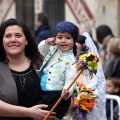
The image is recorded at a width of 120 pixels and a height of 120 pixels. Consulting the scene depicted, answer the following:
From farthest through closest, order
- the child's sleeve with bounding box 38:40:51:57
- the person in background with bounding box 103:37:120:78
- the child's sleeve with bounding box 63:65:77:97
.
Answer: the person in background with bounding box 103:37:120:78
the child's sleeve with bounding box 38:40:51:57
the child's sleeve with bounding box 63:65:77:97

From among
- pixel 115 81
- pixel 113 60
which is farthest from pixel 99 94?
pixel 113 60

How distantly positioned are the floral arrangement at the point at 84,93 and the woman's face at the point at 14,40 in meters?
0.51

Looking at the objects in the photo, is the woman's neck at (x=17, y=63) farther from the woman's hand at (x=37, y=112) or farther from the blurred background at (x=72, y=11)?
the blurred background at (x=72, y=11)

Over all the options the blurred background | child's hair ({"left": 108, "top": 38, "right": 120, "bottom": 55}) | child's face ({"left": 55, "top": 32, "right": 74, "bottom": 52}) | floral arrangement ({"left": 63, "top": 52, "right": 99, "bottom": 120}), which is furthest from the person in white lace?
the blurred background

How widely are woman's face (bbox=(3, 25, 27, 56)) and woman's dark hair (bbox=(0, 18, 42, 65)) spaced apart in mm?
35

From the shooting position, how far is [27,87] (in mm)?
5992

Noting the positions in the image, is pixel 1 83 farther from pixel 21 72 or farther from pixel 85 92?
pixel 85 92

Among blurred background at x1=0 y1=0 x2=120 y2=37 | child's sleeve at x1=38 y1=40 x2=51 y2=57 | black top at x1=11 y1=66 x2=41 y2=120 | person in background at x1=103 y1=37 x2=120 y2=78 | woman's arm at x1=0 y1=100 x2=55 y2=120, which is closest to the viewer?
woman's arm at x1=0 y1=100 x2=55 y2=120

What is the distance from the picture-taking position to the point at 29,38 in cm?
624

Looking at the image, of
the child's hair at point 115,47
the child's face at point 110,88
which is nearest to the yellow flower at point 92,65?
the child's face at point 110,88

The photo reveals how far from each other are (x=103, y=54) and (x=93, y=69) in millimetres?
6399

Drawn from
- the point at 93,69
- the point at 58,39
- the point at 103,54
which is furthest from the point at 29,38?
the point at 103,54

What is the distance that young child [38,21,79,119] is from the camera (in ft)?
19.9

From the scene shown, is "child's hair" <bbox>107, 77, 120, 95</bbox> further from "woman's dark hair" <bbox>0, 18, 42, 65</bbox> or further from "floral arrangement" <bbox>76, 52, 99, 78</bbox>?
"floral arrangement" <bbox>76, 52, 99, 78</bbox>
